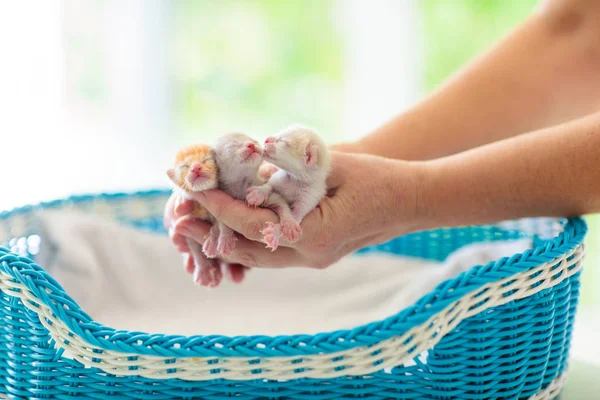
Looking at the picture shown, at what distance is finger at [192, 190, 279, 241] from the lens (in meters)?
0.90

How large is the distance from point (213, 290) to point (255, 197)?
0.66 metres

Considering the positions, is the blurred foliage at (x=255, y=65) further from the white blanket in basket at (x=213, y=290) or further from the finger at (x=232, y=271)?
the finger at (x=232, y=271)

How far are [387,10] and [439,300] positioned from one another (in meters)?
2.06

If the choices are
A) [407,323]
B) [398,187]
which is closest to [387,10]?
[398,187]

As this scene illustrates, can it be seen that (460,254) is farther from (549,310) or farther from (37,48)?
(37,48)

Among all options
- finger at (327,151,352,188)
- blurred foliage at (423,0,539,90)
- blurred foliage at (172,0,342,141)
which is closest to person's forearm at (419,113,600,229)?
finger at (327,151,352,188)

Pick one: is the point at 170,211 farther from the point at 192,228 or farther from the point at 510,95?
the point at 510,95

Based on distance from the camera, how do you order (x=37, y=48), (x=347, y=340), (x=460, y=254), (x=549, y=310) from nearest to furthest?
(x=347, y=340), (x=549, y=310), (x=460, y=254), (x=37, y=48)

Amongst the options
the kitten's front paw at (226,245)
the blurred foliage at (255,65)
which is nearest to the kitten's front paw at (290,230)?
the kitten's front paw at (226,245)

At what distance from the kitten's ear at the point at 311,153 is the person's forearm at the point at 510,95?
0.35 meters

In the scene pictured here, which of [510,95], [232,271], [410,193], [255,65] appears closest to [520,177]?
[410,193]

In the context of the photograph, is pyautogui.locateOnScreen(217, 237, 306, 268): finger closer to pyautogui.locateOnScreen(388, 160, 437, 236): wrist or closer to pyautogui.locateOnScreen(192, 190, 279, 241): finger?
pyautogui.locateOnScreen(192, 190, 279, 241): finger

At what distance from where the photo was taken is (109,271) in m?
1.47

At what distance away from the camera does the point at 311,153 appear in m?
0.90
